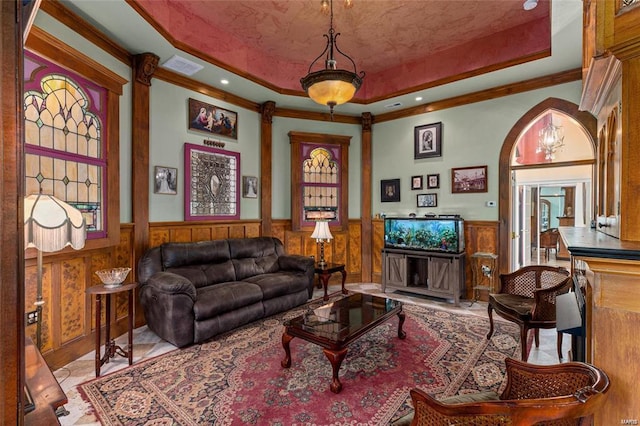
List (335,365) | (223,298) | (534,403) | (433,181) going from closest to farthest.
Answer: (534,403) < (335,365) < (223,298) < (433,181)

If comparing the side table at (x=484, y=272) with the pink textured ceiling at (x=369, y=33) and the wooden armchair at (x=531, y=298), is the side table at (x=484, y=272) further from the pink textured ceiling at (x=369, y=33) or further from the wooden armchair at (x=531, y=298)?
the pink textured ceiling at (x=369, y=33)

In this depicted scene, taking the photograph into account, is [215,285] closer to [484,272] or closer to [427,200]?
[427,200]

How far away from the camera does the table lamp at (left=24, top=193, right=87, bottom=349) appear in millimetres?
1801

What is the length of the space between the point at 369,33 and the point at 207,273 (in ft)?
12.6

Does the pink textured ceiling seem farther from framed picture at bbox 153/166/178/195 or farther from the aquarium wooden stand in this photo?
the aquarium wooden stand

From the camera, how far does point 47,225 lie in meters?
1.84

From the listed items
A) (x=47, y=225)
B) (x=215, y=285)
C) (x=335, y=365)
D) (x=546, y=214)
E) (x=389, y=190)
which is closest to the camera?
(x=47, y=225)

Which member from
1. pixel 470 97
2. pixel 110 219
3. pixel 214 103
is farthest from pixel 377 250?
pixel 110 219

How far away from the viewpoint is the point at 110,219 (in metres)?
3.14

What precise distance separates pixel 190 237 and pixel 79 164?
166 cm

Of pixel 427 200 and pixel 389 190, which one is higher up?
pixel 389 190

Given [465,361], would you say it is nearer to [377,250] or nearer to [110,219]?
[377,250]

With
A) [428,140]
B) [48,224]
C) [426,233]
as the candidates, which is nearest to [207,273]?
[48,224]

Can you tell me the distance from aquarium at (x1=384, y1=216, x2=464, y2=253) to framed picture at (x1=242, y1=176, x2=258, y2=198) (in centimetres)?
234
